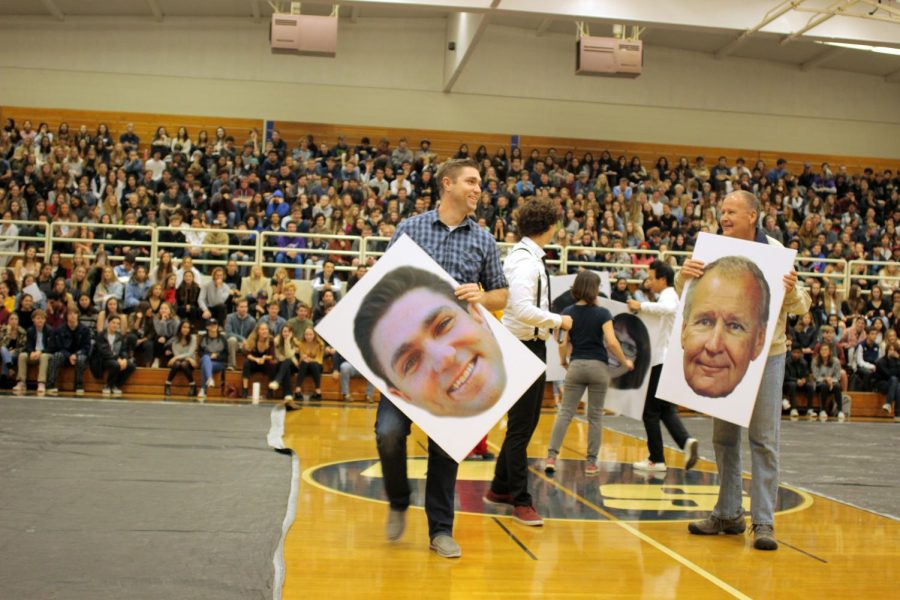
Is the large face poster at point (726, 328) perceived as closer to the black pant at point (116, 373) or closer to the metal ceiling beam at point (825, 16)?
the black pant at point (116, 373)

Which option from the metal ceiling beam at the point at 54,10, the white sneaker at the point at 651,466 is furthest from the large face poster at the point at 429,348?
the metal ceiling beam at the point at 54,10

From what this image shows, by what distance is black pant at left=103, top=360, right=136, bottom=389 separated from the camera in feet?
46.6

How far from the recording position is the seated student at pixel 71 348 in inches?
552

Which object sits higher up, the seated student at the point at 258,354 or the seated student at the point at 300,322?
the seated student at the point at 300,322

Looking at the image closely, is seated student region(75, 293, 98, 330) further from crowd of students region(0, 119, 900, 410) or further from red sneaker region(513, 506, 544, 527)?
red sneaker region(513, 506, 544, 527)

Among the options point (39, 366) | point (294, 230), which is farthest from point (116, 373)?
point (294, 230)

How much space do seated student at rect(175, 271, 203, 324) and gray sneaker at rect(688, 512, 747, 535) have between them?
1139 centimetres

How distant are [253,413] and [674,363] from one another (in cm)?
673

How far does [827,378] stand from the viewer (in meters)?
16.1

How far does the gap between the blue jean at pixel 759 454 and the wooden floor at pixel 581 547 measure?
0.22 meters

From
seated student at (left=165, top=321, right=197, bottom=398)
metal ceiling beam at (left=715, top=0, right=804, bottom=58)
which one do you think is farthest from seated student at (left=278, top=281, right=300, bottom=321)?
metal ceiling beam at (left=715, top=0, right=804, bottom=58)

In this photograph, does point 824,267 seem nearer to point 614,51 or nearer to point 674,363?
point 614,51

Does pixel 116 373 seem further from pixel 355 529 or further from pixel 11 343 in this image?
pixel 355 529

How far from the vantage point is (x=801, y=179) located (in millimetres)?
25766
